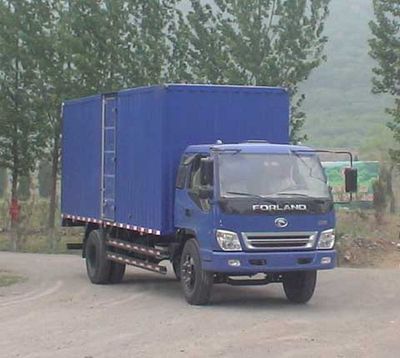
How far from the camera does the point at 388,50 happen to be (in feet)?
76.7

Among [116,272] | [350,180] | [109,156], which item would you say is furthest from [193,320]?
[109,156]

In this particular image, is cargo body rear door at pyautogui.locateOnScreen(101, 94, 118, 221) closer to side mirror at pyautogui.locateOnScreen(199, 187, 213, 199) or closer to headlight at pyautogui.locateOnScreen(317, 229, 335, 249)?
side mirror at pyautogui.locateOnScreen(199, 187, 213, 199)

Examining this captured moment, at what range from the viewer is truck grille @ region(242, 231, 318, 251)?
1248cm

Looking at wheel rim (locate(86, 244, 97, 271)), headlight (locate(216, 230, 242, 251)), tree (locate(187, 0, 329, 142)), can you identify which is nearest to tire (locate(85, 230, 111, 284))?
wheel rim (locate(86, 244, 97, 271))

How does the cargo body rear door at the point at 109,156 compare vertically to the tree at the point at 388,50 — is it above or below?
below

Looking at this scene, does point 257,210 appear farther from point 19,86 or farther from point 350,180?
point 19,86

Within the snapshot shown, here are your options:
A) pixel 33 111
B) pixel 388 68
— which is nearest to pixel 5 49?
pixel 33 111

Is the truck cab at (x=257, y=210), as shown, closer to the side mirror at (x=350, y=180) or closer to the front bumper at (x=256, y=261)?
the front bumper at (x=256, y=261)

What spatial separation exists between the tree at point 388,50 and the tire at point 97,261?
9.77 m

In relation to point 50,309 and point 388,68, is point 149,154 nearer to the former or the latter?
point 50,309

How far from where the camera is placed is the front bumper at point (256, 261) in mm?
12383

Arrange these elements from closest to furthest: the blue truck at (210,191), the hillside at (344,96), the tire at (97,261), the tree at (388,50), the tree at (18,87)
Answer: the blue truck at (210,191) < the tire at (97,261) < the tree at (388,50) < the tree at (18,87) < the hillside at (344,96)

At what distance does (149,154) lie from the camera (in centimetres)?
1402

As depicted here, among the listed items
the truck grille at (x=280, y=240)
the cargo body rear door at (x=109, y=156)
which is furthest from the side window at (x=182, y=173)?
the cargo body rear door at (x=109, y=156)
